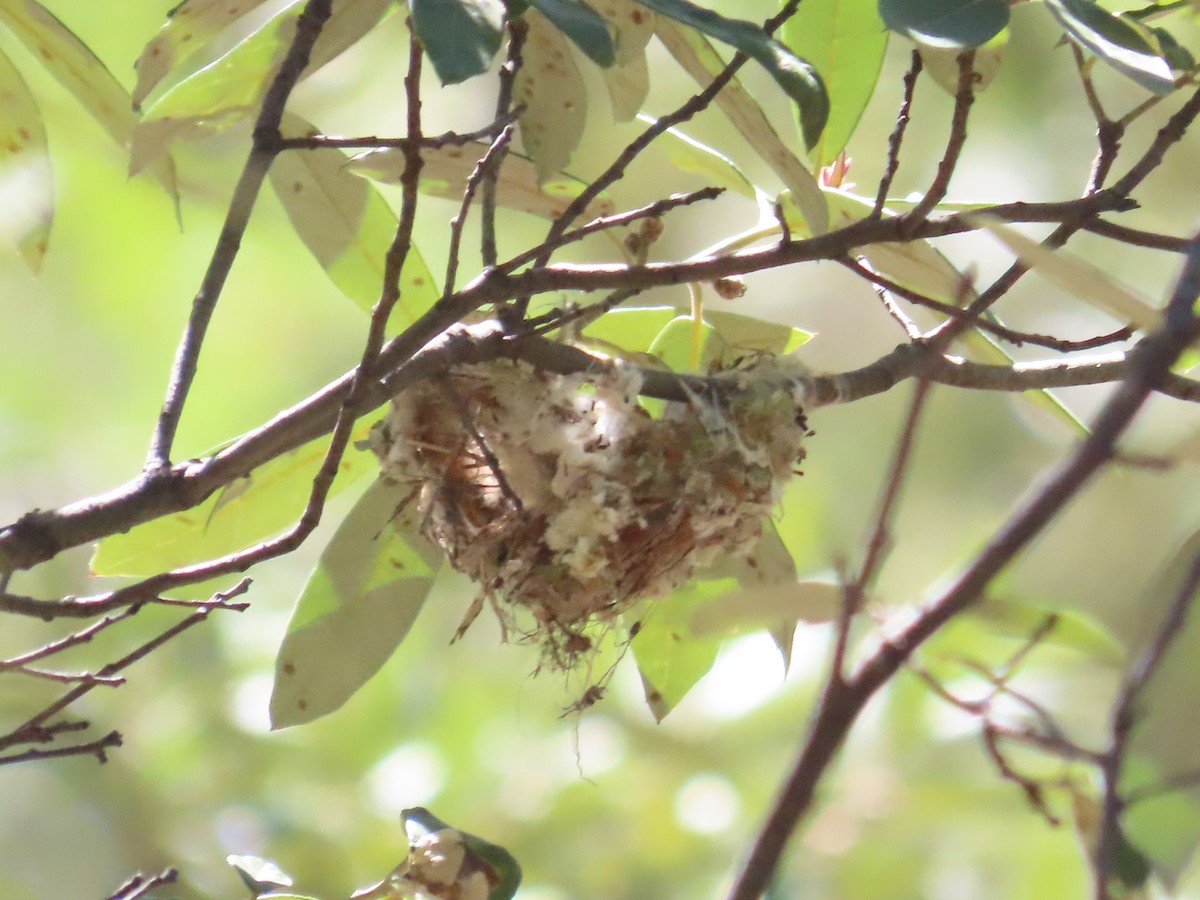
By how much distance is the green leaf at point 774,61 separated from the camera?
704 mm

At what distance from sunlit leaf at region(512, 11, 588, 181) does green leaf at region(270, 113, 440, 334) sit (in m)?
0.23

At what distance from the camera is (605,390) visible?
38.3 inches

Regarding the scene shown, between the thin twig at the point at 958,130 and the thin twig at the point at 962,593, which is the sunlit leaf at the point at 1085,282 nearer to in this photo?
the thin twig at the point at 962,593

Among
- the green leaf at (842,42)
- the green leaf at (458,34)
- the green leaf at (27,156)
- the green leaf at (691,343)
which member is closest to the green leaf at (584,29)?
the green leaf at (458,34)

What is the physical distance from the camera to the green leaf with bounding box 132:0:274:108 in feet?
2.90

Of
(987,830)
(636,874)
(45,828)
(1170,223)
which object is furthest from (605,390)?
(45,828)

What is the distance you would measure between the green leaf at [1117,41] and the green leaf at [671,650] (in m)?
0.63

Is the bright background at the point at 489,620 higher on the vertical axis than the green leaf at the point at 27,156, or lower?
lower

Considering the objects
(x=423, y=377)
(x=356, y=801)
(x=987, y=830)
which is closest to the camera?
(x=423, y=377)

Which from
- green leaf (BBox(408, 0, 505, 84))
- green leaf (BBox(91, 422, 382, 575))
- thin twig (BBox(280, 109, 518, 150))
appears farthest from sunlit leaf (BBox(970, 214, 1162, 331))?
green leaf (BBox(91, 422, 382, 575))

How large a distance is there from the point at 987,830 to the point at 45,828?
2.37 meters

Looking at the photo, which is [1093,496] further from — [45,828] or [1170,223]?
[45,828]

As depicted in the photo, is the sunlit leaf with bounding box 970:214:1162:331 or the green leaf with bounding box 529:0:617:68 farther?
the green leaf with bounding box 529:0:617:68

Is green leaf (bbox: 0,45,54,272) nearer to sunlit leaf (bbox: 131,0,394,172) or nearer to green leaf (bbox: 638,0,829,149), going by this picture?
sunlit leaf (bbox: 131,0,394,172)
